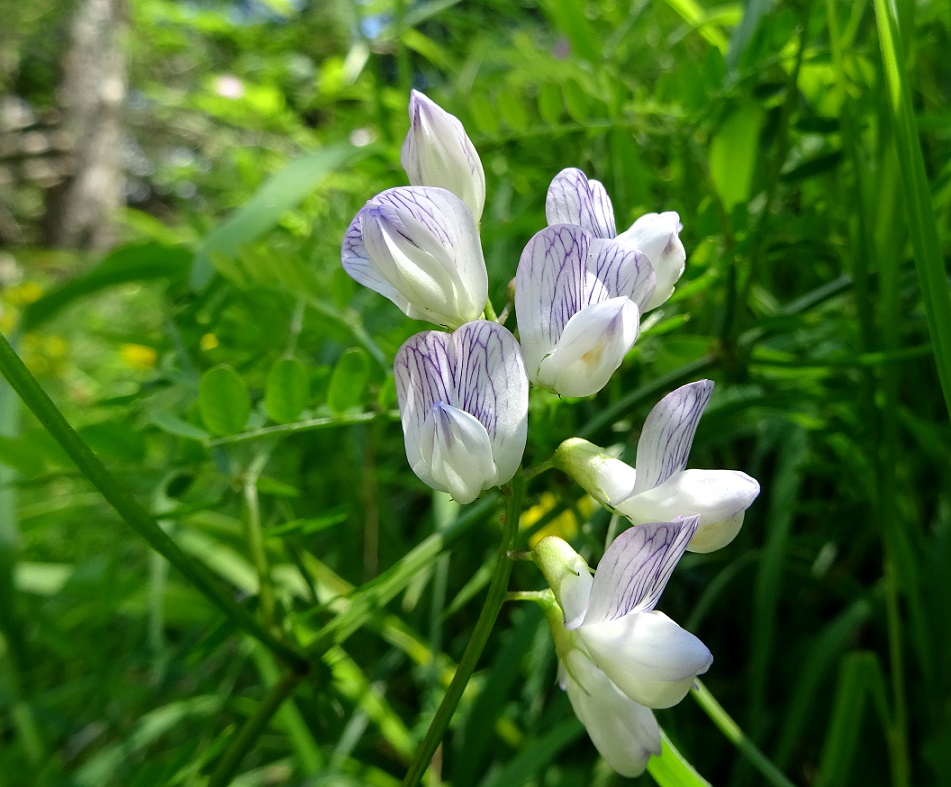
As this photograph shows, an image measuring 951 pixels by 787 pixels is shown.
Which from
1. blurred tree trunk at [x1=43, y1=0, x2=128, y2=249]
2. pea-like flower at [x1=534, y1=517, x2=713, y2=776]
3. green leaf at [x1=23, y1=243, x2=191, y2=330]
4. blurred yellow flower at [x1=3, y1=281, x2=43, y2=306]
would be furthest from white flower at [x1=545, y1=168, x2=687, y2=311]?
blurred tree trunk at [x1=43, y1=0, x2=128, y2=249]

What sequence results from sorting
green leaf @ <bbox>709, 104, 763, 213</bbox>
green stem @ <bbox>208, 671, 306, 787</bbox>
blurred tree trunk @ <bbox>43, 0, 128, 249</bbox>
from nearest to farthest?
1. green stem @ <bbox>208, 671, 306, 787</bbox>
2. green leaf @ <bbox>709, 104, 763, 213</bbox>
3. blurred tree trunk @ <bbox>43, 0, 128, 249</bbox>

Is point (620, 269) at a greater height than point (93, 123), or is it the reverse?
point (93, 123)

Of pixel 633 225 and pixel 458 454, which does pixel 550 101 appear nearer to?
pixel 633 225

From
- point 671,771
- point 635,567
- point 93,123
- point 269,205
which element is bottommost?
point 671,771

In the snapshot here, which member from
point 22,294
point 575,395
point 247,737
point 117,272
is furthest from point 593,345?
point 22,294

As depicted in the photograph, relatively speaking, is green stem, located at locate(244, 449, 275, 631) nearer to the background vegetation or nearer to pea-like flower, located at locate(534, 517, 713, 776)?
the background vegetation

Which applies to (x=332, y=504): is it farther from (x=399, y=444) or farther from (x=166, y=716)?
(x=166, y=716)

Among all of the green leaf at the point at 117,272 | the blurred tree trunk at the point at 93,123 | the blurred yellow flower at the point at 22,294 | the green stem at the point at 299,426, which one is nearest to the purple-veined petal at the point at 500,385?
the green stem at the point at 299,426
